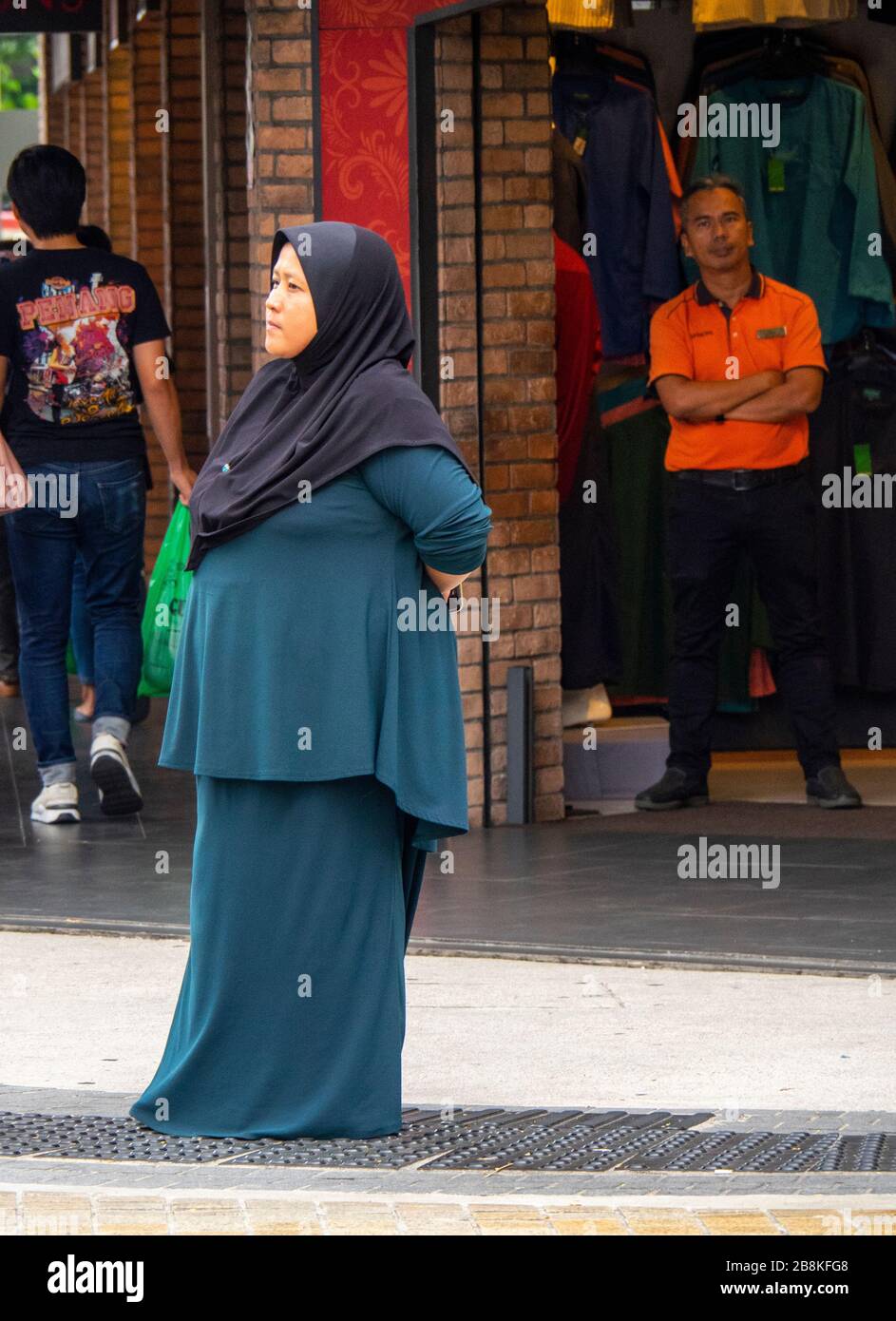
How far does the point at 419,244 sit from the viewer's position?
971 centimetres

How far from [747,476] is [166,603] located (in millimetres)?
2515

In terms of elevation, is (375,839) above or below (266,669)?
below

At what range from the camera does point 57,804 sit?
33.2 feet

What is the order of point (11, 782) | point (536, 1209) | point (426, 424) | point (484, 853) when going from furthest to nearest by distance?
1. point (11, 782)
2. point (484, 853)
3. point (426, 424)
4. point (536, 1209)

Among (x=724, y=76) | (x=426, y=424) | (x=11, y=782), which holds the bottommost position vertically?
(x=11, y=782)

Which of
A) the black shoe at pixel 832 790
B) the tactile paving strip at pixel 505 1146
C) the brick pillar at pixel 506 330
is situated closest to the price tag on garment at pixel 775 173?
the brick pillar at pixel 506 330

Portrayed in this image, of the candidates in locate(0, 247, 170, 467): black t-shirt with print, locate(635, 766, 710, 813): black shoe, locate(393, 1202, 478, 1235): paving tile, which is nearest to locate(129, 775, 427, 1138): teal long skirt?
locate(393, 1202, 478, 1235): paving tile

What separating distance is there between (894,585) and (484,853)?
10.2 ft

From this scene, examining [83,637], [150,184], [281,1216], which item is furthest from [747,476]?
[150,184]

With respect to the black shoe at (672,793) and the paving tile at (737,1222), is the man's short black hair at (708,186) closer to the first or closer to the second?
the black shoe at (672,793)

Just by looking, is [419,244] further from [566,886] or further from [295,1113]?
[295,1113]

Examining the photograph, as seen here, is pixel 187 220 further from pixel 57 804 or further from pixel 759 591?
pixel 57 804

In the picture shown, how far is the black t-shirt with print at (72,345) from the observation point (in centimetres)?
978
